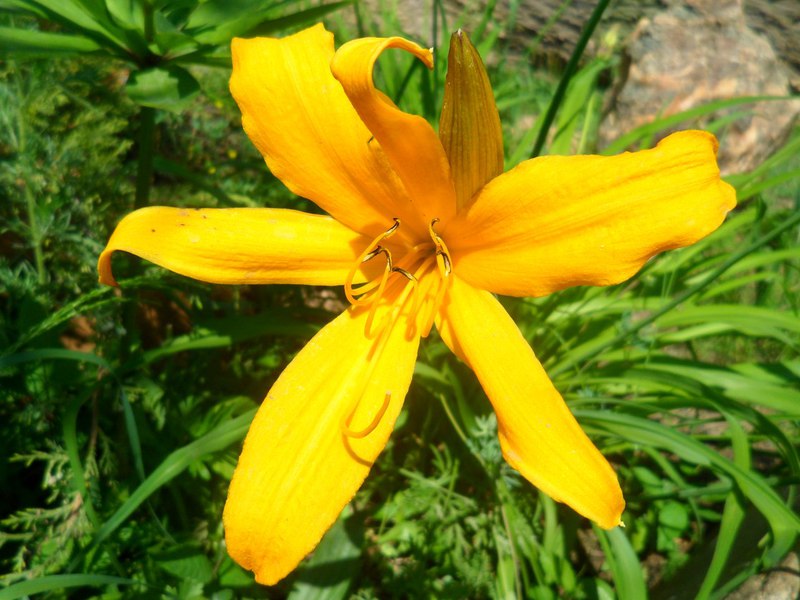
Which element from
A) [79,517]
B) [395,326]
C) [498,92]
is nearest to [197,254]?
[395,326]

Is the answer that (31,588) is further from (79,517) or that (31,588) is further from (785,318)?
(785,318)

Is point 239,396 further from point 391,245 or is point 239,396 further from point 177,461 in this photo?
point 391,245

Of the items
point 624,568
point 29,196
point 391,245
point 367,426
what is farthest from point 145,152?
point 624,568

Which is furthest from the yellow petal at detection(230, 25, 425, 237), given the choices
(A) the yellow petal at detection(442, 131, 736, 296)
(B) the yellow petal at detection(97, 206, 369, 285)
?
(A) the yellow petal at detection(442, 131, 736, 296)

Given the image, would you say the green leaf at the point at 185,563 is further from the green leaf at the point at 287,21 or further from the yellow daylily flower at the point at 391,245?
the green leaf at the point at 287,21

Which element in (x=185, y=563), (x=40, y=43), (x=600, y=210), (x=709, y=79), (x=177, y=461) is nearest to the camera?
(x=600, y=210)

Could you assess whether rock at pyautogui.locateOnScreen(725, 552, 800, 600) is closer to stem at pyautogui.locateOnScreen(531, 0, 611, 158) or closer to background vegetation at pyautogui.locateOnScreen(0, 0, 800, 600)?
background vegetation at pyautogui.locateOnScreen(0, 0, 800, 600)

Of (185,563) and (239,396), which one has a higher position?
(239,396)
